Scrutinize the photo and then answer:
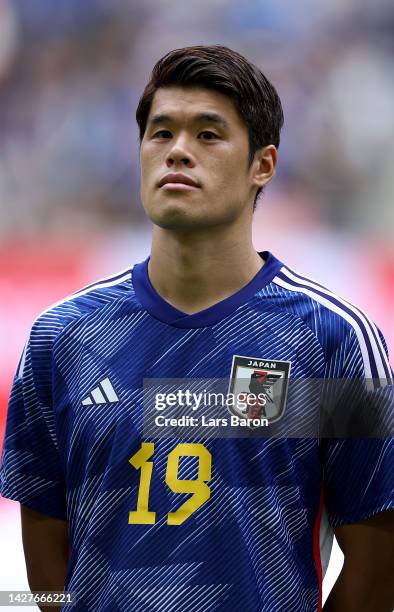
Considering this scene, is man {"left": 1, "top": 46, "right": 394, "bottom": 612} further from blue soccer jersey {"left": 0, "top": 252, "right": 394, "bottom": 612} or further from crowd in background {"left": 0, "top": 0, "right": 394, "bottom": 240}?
crowd in background {"left": 0, "top": 0, "right": 394, "bottom": 240}

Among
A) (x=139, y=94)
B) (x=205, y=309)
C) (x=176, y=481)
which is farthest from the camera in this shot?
(x=139, y=94)

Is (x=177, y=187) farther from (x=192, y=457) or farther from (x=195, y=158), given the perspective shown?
(x=192, y=457)

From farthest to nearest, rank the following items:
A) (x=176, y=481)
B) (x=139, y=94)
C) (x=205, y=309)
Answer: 1. (x=139, y=94)
2. (x=205, y=309)
3. (x=176, y=481)

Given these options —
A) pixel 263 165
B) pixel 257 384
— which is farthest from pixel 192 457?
pixel 263 165

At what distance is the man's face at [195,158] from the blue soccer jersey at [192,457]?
0.55 ft

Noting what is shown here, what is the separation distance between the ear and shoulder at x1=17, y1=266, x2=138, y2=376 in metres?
0.31

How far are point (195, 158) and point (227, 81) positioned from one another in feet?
0.51

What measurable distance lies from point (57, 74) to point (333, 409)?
7.01 feet

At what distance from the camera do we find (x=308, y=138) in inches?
140

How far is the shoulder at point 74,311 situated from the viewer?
196 centimetres

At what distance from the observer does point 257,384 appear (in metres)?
1.85

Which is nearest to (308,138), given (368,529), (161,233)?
(161,233)

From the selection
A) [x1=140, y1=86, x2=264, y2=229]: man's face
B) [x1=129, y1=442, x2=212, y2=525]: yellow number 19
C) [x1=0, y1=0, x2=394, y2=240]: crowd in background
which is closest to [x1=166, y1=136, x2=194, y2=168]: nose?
[x1=140, y1=86, x2=264, y2=229]: man's face

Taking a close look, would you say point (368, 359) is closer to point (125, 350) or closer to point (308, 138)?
point (125, 350)
